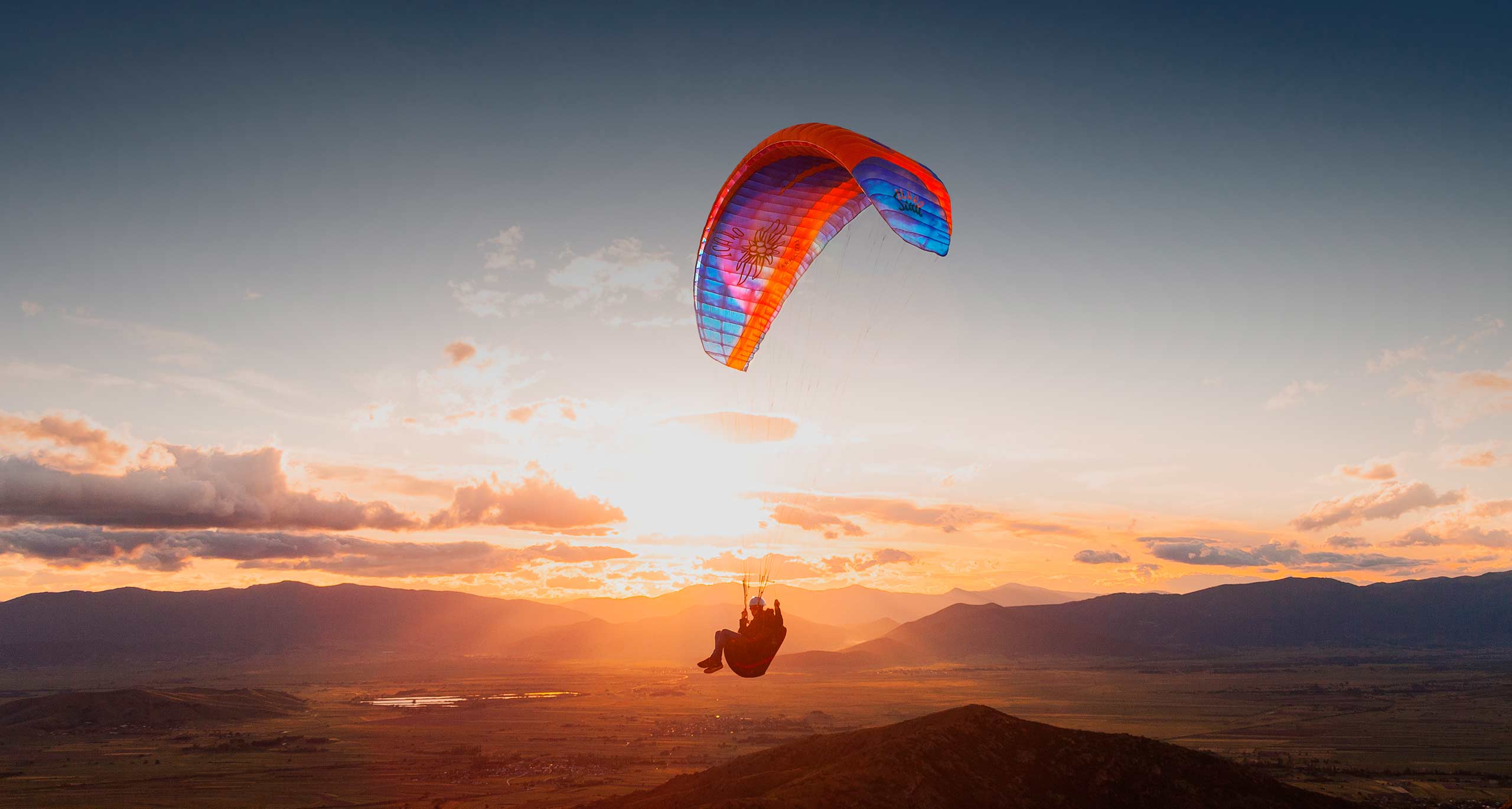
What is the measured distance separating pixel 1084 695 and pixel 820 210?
141 m

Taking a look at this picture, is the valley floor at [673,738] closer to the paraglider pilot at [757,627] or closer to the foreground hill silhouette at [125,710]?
the foreground hill silhouette at [125,710]

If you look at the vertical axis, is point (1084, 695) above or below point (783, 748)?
below

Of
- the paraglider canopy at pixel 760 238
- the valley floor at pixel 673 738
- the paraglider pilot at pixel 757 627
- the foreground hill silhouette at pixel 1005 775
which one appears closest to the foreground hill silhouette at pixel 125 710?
the valley floor at pixel 673 738

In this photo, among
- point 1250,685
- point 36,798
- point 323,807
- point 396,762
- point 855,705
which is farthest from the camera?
point 1250,685

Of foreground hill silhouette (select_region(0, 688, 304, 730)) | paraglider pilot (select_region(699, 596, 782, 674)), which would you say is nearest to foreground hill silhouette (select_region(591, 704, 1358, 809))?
paraglider pilot (select_region(699, 596, 782, 674))

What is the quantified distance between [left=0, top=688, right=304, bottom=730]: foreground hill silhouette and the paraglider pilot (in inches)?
4818

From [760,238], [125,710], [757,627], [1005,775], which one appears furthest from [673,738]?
[760,238]

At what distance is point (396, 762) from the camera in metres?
80.1

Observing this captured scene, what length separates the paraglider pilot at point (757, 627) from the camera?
22.0 m

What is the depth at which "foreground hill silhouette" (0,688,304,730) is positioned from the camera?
348ft

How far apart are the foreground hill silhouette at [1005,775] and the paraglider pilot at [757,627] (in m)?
5.24

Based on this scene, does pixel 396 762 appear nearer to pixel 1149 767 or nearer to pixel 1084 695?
pixel 1149 767

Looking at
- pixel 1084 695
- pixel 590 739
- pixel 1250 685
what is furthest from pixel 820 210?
pixel 1250 685

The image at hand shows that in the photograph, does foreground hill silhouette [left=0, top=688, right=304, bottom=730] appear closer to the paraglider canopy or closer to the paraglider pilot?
the paraglider pilot
